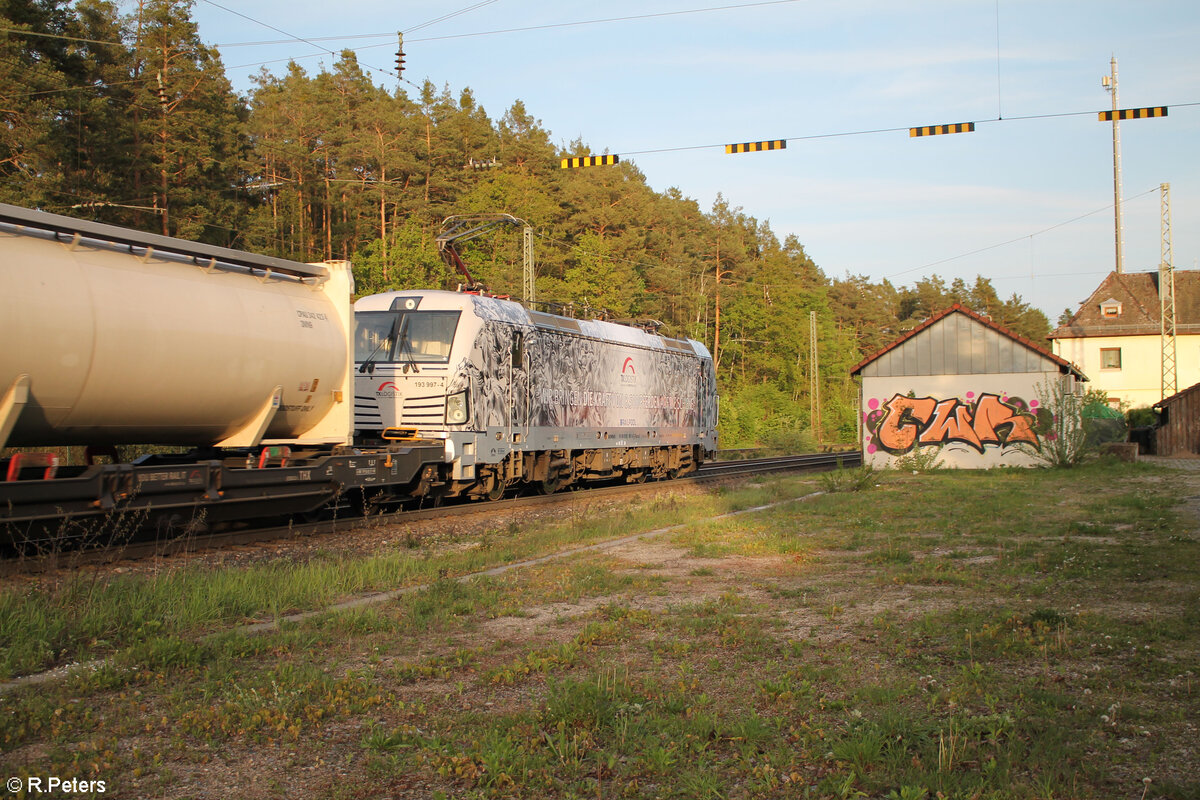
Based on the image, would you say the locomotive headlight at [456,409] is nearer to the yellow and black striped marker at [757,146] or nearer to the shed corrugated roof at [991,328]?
the yellow and black striped marker at [757,146]

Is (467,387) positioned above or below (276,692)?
above

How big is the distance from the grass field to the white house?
54567 mm

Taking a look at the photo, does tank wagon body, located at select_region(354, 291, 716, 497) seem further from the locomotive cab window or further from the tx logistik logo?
the tx logistik logo

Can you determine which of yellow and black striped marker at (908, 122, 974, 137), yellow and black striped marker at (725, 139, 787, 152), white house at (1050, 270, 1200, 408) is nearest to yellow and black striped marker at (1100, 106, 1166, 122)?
yellow and black striped marker at (908, 122, 974, 137)

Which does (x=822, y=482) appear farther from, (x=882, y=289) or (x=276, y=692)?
(x=882, y=289)

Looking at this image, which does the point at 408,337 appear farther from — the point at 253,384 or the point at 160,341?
the point at 160,341

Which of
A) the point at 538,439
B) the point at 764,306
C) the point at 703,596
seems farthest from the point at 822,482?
the point at 764,306

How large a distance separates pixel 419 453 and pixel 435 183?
136 ft

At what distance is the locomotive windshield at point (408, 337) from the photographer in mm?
15422

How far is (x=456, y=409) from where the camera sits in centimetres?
1533

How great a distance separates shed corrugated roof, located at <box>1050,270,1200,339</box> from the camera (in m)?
57.3

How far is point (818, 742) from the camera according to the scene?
4781mm

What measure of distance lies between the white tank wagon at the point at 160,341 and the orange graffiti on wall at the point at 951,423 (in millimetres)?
20052

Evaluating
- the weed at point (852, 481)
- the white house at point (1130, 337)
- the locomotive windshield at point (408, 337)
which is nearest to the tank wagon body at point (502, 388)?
the locomotive windshield at point (408, 337)
